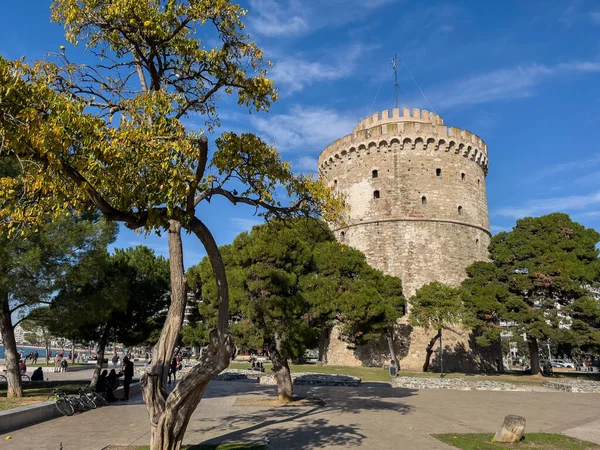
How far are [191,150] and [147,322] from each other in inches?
569

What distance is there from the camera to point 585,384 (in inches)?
723

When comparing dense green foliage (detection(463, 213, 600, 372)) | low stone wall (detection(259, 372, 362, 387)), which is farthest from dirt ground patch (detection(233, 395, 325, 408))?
dense green foliage (detection(463, 213, 600, 372))

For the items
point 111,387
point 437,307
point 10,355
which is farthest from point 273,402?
point 437,307

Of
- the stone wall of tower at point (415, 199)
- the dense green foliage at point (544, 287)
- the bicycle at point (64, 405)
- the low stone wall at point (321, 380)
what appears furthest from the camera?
the stone wall of tower at point (415, 199)

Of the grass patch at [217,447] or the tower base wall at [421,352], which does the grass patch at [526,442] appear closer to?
the grass patch at [217,447]

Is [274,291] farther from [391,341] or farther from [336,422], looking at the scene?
[391,341]

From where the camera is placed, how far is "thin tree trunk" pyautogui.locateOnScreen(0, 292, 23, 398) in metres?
13.0

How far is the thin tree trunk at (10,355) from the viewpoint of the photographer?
1300cm

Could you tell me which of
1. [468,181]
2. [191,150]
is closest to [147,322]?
[191,150]

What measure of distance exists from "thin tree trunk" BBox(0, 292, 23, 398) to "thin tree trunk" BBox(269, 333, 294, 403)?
736 centimetres

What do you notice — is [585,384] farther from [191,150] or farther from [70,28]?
[70,28]

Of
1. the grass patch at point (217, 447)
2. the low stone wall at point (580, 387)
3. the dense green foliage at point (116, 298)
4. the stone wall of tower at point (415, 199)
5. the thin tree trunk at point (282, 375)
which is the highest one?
the stone wall of tower at point (415, 199)

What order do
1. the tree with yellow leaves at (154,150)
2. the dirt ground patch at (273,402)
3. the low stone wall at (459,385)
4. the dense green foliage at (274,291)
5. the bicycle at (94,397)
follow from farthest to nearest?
the low stone wall at (459,385) → the dense green foliage at (274,291) → the dirt ground patch at (273,402) → the bicycle at (94,397) → the tree with yellow leaves at (154,150)

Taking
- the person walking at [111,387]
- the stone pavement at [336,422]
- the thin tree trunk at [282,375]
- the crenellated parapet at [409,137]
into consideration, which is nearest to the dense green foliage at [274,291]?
the thin tree trunk at [282,375]
